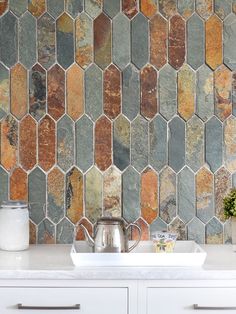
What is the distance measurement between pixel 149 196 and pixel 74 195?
0.37 meters

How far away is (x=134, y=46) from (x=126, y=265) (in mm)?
1117

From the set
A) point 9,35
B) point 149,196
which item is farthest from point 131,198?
point 9,35

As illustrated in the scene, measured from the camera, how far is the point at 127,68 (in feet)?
9.18

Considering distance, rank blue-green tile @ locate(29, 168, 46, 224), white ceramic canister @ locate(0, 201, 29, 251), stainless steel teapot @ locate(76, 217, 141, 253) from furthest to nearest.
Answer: blue-green tile @ locate(29, 168, 46, 224)
white ceramic canister @ locate(0, 201, 29, 251)
stainless steel teapot @ locate(76, 217, 141, 253)

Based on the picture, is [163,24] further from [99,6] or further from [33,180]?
[33,180]

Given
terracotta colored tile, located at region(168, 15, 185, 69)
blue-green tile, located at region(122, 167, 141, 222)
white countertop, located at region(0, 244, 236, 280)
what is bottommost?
white countertop, located at region(0, 244, 236, 280)

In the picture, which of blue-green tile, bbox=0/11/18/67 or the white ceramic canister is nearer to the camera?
the white ceramic canister

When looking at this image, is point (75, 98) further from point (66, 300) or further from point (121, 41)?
point (66, 300)

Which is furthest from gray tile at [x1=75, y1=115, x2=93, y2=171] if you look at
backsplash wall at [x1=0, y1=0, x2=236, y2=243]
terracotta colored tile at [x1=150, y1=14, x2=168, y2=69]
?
terracotta colored tile at [x1=150, y1=14, x2=168, y2=69]

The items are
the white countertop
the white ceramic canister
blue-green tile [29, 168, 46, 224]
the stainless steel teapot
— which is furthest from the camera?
blue-green tile [29, 168, 46, 224]

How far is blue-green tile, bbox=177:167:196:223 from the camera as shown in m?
2.79

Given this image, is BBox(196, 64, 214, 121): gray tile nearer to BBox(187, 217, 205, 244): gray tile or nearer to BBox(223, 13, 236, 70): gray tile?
BBox(223, 13, 236, 70): gray tile

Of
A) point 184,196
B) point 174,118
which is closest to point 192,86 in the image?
point 174,118

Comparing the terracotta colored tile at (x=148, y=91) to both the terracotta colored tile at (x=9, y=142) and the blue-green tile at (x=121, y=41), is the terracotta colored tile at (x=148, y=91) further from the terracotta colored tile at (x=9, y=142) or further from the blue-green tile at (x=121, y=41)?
the terracotta colored tile at (x=9, y=142)
